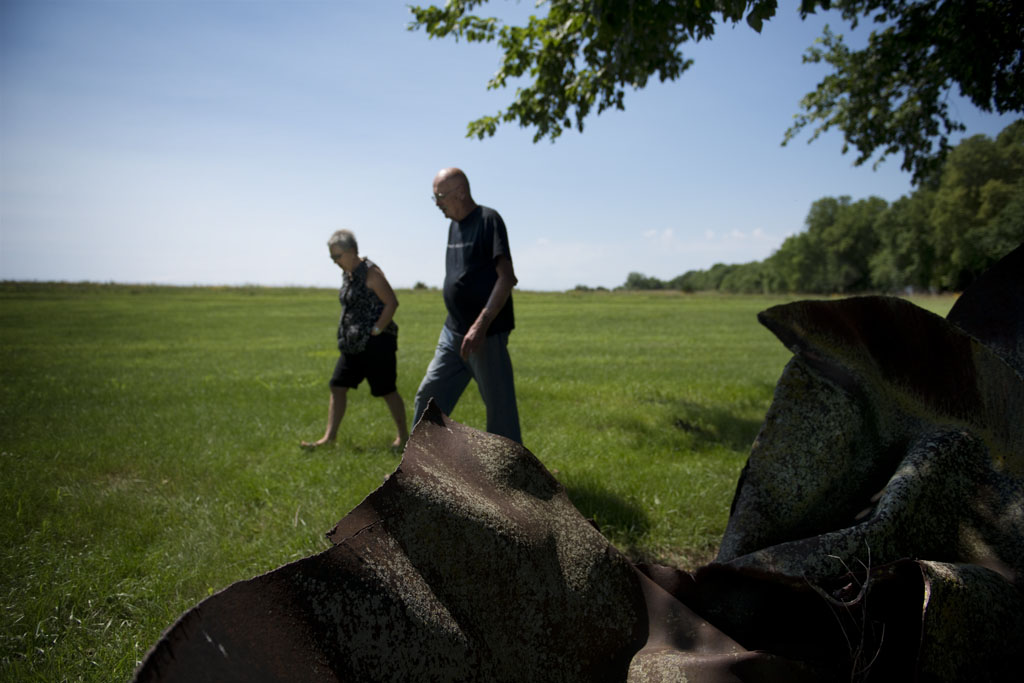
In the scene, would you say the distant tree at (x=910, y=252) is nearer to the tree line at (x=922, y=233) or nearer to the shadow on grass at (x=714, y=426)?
the tree line at (x=922, y=233)

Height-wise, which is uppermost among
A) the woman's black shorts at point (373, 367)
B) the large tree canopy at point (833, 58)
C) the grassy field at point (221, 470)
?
the large tree canopy at point (833, 58)

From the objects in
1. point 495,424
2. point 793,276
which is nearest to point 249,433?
point 495,424

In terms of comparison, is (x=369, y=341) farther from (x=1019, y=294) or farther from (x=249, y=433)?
(x=1019, y=294)

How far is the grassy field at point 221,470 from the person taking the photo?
9.82ft

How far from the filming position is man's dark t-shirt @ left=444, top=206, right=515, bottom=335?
13.9ft

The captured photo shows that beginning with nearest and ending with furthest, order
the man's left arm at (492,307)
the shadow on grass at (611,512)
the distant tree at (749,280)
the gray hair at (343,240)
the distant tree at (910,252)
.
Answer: the shadow on grass at (611,512)
the man's left arm at (492,307)
the gray hair at (343,240)
the distant tree at (910,252)
the distant tree at (749,280)

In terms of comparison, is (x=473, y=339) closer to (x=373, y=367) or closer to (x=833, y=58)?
(x=373, y=367)

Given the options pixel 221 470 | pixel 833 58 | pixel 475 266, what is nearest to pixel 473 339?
pixel 475 266

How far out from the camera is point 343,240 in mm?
A: 5926

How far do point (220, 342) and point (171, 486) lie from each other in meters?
16.8

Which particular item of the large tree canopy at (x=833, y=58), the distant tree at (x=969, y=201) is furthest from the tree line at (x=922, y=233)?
the large tree canopy at (x=833, y=58)

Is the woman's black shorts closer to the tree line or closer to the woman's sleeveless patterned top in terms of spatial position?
the woman's sleeveless patterned top

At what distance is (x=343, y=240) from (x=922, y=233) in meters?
84.6

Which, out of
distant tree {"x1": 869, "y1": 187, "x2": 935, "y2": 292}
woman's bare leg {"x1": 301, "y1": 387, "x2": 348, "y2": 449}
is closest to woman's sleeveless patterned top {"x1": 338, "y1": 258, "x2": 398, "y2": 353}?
woman's bare leg {"x1": 301, "y1": 387, "x2": 348, "y2": 449}
